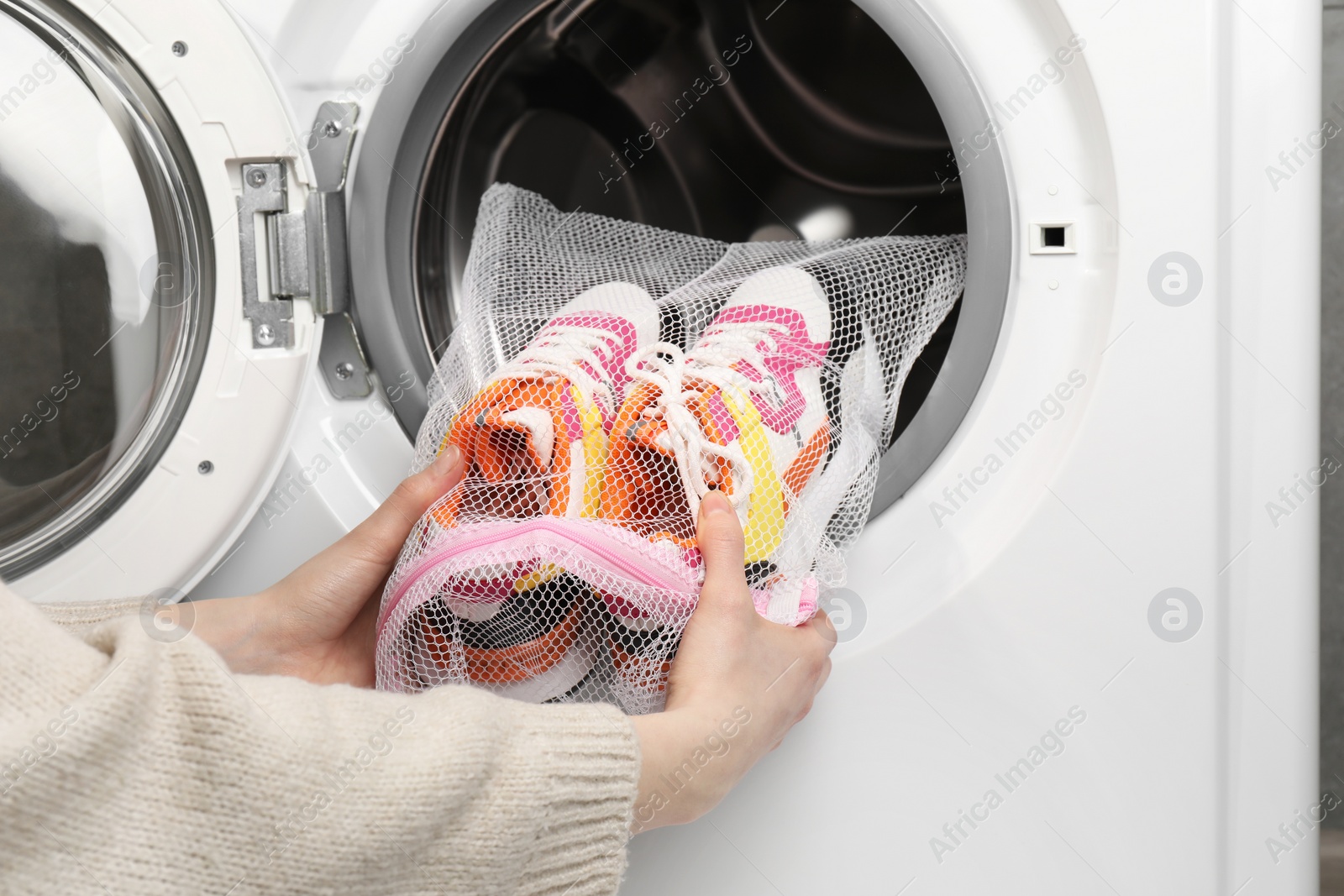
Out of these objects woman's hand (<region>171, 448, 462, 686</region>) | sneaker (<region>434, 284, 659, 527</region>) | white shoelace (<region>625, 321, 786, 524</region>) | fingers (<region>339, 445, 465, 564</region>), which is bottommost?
woman's hand (<region>171, 448, 462, 686</region>)

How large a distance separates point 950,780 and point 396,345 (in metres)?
0.49

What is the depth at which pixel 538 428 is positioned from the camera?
1.86ft

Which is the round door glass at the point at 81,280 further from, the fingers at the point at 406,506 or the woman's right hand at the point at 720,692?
the woman's right hand at the point at 720,692

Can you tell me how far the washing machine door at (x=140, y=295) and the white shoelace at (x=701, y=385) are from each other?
248 mm

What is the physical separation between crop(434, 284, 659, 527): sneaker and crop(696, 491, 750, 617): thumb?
79 millimetres

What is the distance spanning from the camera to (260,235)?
65 centimetres

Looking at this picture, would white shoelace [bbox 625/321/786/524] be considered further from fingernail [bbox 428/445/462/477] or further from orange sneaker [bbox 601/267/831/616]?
fingernail [bbox 428/445/462/477]

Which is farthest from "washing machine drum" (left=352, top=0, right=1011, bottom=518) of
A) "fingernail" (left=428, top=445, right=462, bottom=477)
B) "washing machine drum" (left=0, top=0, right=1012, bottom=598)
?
"fingernail" (left=428, top=445, right=462, bottom=477)

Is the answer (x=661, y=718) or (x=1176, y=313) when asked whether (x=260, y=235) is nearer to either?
(x=661, y=718)

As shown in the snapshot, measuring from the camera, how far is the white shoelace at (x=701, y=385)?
57cm

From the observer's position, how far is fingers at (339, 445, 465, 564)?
23.6 inches

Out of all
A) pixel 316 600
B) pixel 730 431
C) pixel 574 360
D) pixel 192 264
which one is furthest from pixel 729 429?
pixel 192 264

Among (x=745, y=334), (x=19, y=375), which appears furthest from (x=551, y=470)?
(x=19, y=375)

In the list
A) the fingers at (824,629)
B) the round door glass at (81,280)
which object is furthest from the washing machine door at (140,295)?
the fingers at (824,629)
